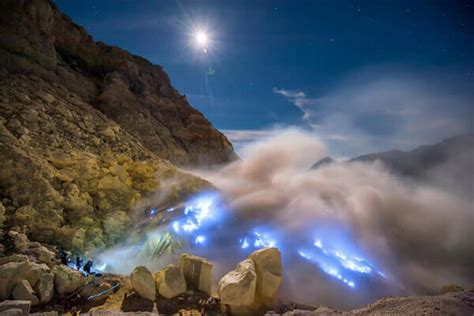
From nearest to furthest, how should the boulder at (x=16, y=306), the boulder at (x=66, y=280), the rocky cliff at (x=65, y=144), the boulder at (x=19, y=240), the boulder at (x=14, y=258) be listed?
1. the boulder at (x=16, y=306)
2. the boulder at (x=14, y=258)
3. the boulder at (x=66, y=280)
4. the boulder at (x=19, y=240)
5. the rocky cliff at (x=65, y=144)

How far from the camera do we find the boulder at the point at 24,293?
675 centimetres

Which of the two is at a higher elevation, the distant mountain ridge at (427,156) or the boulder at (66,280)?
the distant mountain ridge at (427,156)

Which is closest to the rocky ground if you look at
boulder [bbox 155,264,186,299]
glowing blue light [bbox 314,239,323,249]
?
boulder [bbox 155,264,186,299]

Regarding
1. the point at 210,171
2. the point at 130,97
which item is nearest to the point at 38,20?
the point at 130,97

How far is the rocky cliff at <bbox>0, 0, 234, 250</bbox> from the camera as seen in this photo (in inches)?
412

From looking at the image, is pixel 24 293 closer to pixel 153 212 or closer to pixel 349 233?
pixel 153 212

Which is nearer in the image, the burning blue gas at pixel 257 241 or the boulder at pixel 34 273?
the boulder at pixel 34 273

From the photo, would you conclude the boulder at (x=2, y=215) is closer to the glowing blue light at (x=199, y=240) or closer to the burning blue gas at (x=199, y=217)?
the burning blue gas at (x=199, y=217)

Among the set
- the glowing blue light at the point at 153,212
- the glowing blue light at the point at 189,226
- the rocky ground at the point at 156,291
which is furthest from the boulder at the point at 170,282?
the glowing blue light at the point at 189,226

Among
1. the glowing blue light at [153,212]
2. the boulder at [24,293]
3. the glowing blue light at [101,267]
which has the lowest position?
the boulder at [24,293]

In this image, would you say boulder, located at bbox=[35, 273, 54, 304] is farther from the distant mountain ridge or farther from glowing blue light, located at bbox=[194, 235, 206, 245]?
the distant mountain ridge

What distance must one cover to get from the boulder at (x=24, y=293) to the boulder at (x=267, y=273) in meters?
7.22

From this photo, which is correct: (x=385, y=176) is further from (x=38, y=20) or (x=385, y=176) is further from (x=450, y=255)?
(x=38, y=20)

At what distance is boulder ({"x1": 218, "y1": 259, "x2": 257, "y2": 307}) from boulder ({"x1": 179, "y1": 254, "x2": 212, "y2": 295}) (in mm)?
813
